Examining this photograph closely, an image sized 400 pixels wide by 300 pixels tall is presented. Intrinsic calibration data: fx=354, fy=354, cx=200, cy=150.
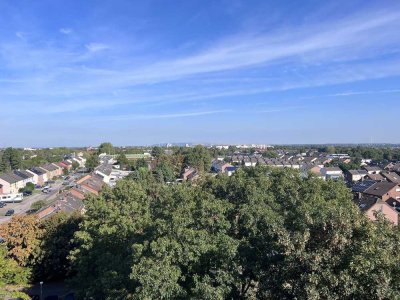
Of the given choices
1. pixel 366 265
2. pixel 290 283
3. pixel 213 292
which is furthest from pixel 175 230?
pixel 366 265

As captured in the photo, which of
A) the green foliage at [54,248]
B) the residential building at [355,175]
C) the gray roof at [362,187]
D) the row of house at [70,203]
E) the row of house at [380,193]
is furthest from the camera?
the residential building at [355,175]

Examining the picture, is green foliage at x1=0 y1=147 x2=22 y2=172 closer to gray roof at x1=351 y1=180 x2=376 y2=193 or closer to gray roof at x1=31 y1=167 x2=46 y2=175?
gray roof at x1=31 y1=167 x2=46 y2=175

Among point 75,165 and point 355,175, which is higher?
point 75,165

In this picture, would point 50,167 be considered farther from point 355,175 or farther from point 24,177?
point 355,175

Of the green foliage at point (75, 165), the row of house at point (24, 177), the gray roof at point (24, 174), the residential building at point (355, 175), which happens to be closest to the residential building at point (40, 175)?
the row of house at point (24, 177)

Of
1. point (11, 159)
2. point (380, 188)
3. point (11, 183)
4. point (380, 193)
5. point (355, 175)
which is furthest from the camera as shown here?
point (11, 159)

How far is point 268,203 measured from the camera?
48.7 feet

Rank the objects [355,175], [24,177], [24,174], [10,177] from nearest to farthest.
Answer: [10,177] < [24,177] < [24,174] < [355,175]

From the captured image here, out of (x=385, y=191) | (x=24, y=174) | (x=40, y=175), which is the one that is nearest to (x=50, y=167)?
(x=40, y=175)

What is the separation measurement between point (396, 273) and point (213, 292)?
12.5 feet

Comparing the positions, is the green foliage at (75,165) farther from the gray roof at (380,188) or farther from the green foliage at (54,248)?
the green foliage at (54,248)

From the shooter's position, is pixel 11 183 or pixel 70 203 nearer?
pixel 70 203

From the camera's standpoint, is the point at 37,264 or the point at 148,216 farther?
the point at 37,264

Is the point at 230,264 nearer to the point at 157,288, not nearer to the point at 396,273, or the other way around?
the point at 157,288
